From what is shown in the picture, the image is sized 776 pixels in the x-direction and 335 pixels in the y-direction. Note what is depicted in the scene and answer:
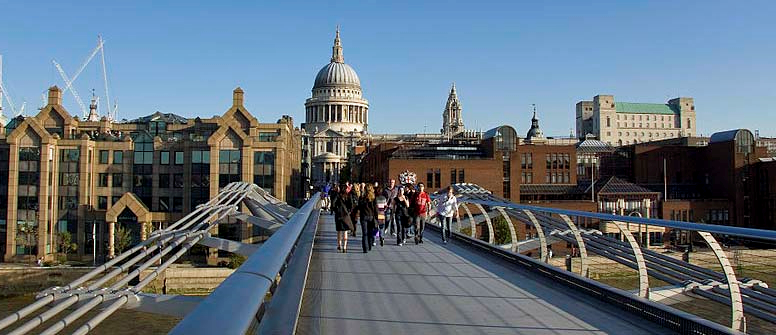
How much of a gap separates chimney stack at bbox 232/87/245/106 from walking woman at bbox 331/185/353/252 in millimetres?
39283

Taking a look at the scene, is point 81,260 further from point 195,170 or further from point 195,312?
point 195,312

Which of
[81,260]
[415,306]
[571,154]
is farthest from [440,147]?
[415,306]

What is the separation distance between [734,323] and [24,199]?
51.0m

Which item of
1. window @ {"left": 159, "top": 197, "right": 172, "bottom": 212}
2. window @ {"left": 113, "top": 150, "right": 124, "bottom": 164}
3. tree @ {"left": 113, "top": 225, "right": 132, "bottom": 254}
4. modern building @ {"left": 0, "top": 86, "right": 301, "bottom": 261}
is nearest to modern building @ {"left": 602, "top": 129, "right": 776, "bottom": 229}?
modern building @ {"left": 0, "top": 86, "right": 301, "bottom": 261}

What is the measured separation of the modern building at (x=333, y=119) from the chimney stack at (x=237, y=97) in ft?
306

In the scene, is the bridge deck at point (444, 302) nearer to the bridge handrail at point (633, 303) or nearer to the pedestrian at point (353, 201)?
the bridge handrail at point (633, 303)

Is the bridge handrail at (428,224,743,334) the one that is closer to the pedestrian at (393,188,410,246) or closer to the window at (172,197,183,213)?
the pedestrian at (393,188,410,246)

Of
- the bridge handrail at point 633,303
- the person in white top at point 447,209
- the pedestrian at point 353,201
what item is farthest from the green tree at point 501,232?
the bridge handrail at point 633,303

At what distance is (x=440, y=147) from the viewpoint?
6681cm

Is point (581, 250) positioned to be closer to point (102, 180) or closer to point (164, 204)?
point (164, 204)

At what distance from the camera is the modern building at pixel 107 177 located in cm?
4619

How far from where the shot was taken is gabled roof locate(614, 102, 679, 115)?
18404 centimetres

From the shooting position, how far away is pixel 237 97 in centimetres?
5072

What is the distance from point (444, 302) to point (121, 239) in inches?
1620
